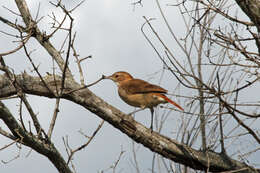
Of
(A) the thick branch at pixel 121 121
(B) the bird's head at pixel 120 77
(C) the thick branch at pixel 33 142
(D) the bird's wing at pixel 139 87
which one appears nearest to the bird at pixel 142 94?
(D) the bird's wing at pixel 139 87

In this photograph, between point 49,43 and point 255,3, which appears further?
point 49,43

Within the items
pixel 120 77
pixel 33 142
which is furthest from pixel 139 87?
pixel 33 142

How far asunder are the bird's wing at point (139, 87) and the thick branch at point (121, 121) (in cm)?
115

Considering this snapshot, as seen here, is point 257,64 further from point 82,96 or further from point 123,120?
point 82,96

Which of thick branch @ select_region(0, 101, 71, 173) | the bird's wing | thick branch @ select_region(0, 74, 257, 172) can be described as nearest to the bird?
the bird's wing

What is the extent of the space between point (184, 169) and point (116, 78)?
2.72 m

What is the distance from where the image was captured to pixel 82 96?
5117mm

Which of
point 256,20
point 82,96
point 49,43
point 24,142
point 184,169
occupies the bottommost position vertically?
point 24,142

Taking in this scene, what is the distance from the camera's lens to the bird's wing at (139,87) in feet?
21.1

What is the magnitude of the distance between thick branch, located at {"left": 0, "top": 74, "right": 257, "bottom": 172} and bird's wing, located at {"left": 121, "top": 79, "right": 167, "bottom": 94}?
1146mm

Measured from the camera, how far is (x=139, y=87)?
675 centimetres

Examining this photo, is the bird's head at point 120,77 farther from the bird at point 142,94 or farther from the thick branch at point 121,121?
the thick branch at point 121,121

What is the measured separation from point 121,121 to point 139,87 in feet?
5.47

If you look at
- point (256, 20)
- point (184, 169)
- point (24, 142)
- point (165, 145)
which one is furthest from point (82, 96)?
point (256, 20)
